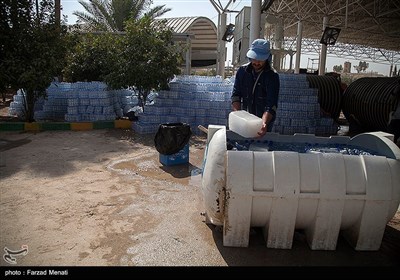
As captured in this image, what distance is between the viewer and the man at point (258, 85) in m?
3.79

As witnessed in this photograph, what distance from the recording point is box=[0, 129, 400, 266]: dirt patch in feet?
9.63

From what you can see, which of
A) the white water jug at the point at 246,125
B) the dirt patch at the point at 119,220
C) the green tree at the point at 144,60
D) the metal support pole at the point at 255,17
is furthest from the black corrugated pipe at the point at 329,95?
the white water jug at the point at 246,125

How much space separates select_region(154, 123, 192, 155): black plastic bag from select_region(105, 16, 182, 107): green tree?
Answer: 3446mm

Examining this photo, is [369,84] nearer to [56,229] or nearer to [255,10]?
[255,10]

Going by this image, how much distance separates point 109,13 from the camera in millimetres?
17984

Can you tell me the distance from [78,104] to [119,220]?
258 inches

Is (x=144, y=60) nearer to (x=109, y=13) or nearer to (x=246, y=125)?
(x=246, y=125)

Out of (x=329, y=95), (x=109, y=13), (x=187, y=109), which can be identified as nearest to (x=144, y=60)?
(x=187, y=109)

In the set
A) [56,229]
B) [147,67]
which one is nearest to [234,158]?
[56,229]

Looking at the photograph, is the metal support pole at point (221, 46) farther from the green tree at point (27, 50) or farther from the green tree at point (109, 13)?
the green tree at point (27, 50)

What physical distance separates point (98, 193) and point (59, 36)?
649 centimetres

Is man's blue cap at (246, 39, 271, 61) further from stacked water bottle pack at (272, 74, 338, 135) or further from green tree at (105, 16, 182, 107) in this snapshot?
→ green tree at (105, 16, 182, 107)

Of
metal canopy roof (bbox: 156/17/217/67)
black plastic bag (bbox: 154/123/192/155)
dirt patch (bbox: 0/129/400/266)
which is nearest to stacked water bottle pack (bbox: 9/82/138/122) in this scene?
dirt patch (bbox: 0/129/400/266)

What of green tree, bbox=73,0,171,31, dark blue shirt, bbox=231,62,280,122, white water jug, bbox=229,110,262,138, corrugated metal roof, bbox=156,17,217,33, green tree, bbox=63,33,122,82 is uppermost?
corrugated metal roof, bbox=156,17,217,33
